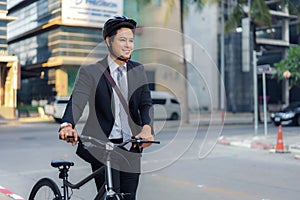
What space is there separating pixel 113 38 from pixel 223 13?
1536 inches

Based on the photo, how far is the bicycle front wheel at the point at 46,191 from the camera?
3463 mm

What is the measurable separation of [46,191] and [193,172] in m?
5.02

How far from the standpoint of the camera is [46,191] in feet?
11.9

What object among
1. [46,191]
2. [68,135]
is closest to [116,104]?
[68,135]

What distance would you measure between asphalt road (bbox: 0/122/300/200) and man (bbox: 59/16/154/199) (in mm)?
297

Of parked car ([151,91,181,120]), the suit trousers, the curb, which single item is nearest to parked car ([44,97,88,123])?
parked car ([151,91,181,120])

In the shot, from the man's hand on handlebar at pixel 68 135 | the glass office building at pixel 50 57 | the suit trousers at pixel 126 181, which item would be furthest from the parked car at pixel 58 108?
the man's hand on handlebar at pixel 68 135

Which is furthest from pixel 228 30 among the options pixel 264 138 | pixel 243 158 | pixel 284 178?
pixel 284 178

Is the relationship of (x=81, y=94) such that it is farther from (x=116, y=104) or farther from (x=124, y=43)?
(x=124, y=43)

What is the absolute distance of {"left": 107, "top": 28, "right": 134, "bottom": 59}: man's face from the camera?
9.86ft

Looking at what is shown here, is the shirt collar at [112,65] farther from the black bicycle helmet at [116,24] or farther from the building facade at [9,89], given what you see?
the building facade at [9,89]

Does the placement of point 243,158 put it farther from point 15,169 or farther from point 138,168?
point 138,168

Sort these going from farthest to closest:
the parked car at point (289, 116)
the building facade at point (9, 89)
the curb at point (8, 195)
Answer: the building facade at point (9, 89) → the parked car at point (289, 116) → the curb at point (8, 195)

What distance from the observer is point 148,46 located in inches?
123
